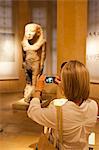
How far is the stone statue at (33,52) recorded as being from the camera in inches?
315


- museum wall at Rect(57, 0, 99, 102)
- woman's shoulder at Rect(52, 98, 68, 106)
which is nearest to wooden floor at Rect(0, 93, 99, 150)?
museum wall at Rect(57, 0, 99, 102)

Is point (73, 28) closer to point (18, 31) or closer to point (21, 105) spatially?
point (21, 105)

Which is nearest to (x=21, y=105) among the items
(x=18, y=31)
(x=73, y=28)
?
(x=73, y=28)

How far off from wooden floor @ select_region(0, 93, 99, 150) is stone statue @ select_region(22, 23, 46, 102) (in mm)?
905

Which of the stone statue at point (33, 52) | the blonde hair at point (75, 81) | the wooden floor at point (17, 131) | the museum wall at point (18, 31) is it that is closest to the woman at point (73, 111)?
the blonde hair at point (75, 81)

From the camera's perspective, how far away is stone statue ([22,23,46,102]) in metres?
8.00

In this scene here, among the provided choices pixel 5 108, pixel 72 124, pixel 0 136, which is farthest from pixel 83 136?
pixel 5 108

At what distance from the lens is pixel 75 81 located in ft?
5.12

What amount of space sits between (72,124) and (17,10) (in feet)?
38.4

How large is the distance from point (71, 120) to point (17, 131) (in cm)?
440

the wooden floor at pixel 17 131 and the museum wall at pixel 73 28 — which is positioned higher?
the museum wall at pixel 73 28

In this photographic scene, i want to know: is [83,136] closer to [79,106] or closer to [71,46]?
[79,106]

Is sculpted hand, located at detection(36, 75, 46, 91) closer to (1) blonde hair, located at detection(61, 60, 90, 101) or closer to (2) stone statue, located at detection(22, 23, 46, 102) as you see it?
(1) blonde hair, located at detection(61, 60, 90, 101)

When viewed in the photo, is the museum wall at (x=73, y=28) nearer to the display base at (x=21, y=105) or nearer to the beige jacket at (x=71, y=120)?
the display base at (x=21, y=105)
